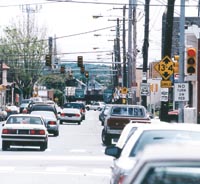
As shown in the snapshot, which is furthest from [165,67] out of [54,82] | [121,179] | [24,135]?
[54,82]

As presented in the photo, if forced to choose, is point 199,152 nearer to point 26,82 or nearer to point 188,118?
point 188,118

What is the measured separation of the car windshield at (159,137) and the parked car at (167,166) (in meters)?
4.65

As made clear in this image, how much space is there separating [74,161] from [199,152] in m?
19.8

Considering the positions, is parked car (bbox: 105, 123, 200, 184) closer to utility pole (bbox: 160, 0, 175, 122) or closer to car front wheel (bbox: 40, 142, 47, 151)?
car front wheel (bbox: 40, 142, 47, 151)

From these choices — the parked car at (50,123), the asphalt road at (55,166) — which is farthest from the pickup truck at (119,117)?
the parked car at (50,123)

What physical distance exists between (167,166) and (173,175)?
0.15 metres

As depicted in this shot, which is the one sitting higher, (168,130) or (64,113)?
(168,130)

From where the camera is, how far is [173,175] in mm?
5582

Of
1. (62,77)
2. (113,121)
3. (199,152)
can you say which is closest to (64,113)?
(113,121)

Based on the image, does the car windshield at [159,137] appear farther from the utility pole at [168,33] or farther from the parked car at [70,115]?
the parked car at [70,115]

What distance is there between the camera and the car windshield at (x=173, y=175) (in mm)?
5473

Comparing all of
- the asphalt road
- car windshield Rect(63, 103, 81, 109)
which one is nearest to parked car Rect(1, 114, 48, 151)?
the asphalt road

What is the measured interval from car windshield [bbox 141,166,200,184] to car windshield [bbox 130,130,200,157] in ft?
15.2

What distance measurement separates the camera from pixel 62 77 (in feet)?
488
